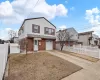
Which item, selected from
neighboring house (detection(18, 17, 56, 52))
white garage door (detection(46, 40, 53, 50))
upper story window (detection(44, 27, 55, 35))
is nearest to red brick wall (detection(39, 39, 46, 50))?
neighboring house (detection(18, 17, 56, 52))

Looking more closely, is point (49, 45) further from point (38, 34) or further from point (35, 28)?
point (35, 28)

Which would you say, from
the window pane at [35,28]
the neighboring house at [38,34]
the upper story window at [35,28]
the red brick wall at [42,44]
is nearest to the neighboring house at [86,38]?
the neighboring house at [38,34]

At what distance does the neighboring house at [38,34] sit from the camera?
16.0 meters

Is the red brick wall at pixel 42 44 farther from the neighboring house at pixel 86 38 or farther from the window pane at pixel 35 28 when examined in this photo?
A: the neighboring house at pixel 86 38

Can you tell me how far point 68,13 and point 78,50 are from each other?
6.92 m

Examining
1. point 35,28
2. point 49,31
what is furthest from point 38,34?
point 49,31

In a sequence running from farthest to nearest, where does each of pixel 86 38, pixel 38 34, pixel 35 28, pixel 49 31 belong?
1. pixel 86 38
2. pixel 49 31
3. pixel 38 34
4. pixel 35 28

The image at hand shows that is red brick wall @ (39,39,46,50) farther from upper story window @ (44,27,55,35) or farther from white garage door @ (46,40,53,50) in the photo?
upper story window @ (44,27,55,35)

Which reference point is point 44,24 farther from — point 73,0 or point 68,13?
point 73,0

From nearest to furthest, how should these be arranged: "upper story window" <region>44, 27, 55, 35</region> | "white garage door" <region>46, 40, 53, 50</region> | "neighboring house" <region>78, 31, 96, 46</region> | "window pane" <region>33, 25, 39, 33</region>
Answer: "window pane" <region>33, 25, 39, 33</region>, "white garage door" <region>46, 40, 53, 50</region>, "upper story window" <region>44, 27, 55, 35</region>, "neighboring house" <region>78, 31, 96, 46</region>

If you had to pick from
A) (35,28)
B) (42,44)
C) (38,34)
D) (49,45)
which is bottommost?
(49,45)

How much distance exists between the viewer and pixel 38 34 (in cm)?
1708

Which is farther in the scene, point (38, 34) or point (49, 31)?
point (49, 31)

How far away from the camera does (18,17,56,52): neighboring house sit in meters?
16.0
